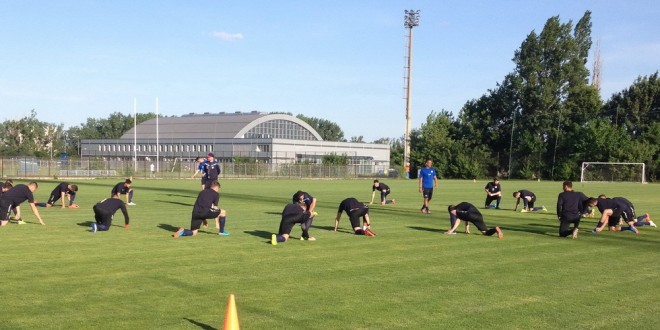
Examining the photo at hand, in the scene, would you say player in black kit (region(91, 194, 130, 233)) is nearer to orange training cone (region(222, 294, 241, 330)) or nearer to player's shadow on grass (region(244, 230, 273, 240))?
player's shadow on grass (region(244, 230, 273, 240))

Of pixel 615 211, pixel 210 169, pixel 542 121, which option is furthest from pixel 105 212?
pixel 542 121

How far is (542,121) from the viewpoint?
83375 millimetres

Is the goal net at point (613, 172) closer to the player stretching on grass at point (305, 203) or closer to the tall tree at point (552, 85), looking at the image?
the tall tree at point (552, 85)

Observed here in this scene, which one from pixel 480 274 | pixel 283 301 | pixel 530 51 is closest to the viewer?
pixel 283 301

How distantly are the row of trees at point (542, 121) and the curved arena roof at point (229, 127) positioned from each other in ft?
67.4

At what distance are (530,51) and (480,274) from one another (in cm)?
8017

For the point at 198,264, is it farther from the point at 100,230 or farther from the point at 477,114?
the point at 477,114

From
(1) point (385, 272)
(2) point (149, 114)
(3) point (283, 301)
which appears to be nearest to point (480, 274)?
(1) point (385, 272)

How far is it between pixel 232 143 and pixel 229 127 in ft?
20.5

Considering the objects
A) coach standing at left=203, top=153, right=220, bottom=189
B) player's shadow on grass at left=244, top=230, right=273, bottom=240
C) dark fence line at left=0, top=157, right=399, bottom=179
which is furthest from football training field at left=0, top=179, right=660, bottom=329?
dark fence line at left=0, top=157, right=399, bottom=179

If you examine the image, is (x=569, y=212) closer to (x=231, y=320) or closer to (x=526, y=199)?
(x=526, y=199)

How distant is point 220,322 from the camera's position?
691 cm

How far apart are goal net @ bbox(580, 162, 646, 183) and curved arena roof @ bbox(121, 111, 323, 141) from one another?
162 feet

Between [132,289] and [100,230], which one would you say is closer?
[132,289]
